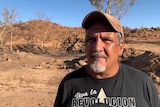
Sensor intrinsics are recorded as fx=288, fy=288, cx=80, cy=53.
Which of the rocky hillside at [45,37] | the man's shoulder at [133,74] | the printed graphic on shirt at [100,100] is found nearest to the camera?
the printed graphic on shirt at [100,100]

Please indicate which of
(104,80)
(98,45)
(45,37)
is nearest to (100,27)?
(98,45)

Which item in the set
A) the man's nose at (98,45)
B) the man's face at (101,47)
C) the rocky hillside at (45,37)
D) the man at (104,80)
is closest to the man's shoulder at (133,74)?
the man at (104,80)

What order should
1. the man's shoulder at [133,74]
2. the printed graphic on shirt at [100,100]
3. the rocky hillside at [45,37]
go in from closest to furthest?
the printed graphic on shirt at [100,100]
the man's shoulder at [133,74]
the rocky hillside at [45,37]

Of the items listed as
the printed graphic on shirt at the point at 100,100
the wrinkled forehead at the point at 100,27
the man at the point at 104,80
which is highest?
the wrinkled forehead at the point at 100,27

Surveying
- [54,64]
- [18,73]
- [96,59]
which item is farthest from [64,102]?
[54,64]

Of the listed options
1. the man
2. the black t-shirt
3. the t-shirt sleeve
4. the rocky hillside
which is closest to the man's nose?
the man

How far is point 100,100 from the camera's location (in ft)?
5.66

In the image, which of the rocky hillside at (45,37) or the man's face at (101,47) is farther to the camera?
the rocky hillside at (45,37)

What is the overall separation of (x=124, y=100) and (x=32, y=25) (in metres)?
48.1

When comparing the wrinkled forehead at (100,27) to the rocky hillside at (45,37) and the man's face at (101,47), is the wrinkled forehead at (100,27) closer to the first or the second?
the man's face at (101,47)

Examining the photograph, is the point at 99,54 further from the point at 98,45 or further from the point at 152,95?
the point at 152,95

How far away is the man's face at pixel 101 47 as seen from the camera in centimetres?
179

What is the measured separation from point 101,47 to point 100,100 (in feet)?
1.08

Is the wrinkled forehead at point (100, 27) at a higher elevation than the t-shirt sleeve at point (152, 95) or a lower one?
higher
